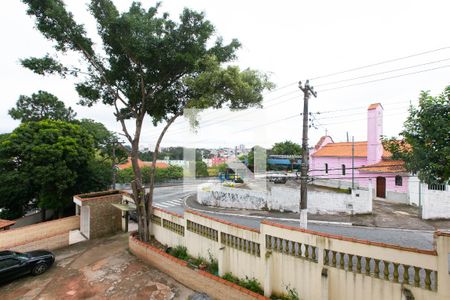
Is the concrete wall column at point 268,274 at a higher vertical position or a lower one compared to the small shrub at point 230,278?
higher

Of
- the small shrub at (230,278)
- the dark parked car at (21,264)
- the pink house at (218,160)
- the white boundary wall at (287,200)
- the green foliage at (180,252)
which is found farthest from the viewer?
the pink house at (218,160)

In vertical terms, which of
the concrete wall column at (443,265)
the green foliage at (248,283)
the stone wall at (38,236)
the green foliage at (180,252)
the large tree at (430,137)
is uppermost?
the large tree at (430,137)

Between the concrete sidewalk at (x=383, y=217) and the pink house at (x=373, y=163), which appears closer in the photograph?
the concrete sidewalk at (x=383, y=217)

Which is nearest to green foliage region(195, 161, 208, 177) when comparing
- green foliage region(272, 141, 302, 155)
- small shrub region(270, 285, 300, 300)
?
green foliage region(272, 141, 302, 155)

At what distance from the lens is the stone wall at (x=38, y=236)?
10562 millimetres

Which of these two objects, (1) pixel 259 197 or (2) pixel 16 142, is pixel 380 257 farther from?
(2) pixel 16 142

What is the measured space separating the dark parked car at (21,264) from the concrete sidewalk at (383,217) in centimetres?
1161

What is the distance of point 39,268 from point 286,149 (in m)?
43.0

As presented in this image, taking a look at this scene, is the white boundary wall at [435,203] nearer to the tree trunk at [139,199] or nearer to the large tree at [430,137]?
the large tree at [430,137]

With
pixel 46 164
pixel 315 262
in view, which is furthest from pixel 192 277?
pixel 46 164

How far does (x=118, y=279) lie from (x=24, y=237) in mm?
6990

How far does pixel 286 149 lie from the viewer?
1828 inches

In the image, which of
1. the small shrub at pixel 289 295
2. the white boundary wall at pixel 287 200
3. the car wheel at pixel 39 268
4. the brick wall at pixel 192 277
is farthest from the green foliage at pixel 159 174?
the small shrub at pixel 289 295

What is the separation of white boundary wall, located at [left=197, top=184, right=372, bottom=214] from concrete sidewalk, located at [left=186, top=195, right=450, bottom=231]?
44 centimetres
